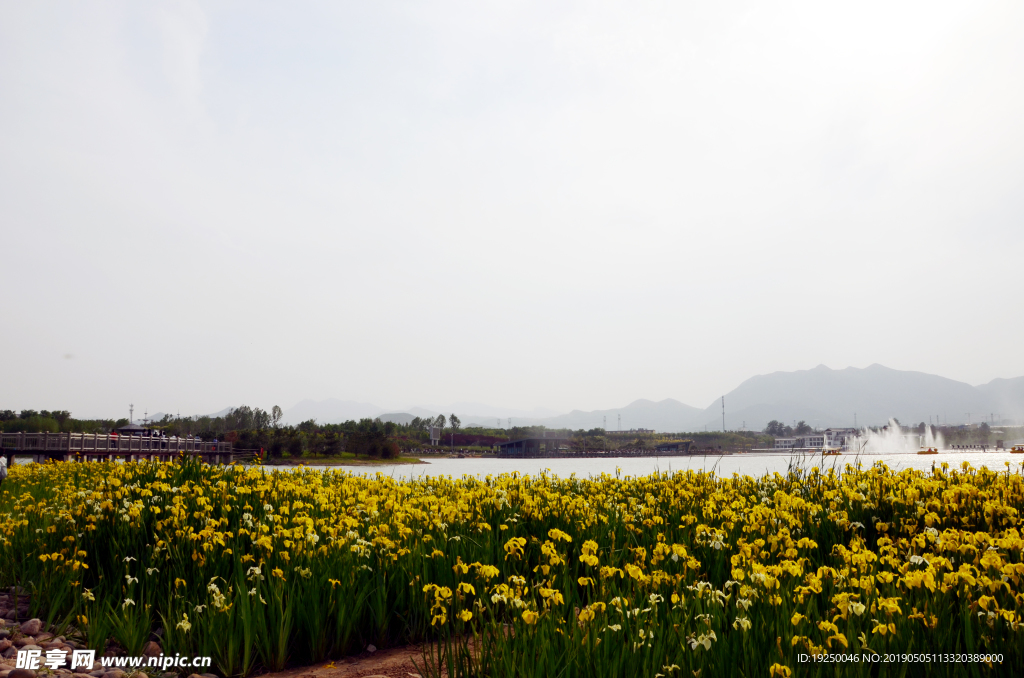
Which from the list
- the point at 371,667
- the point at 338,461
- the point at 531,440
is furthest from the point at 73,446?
the point at 531,440

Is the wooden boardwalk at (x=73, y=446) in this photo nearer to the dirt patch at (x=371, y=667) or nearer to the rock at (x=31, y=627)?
the rock at (x=31, y=627)

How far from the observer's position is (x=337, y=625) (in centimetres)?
528

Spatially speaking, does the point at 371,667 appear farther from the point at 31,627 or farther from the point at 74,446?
the point at 74,446

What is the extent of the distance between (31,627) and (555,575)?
17.8ft

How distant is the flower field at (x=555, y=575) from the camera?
3.58 m

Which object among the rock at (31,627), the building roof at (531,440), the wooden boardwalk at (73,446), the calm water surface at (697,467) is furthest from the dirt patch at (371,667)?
the building roof at (531,440)

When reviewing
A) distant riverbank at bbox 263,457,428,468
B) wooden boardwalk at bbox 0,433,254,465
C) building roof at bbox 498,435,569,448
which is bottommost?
building roof at bbox 498,435,569,448

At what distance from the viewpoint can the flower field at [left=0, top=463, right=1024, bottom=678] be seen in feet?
11.8

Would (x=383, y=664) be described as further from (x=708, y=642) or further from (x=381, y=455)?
(x=381, y=455)

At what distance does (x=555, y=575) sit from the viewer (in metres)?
4.96

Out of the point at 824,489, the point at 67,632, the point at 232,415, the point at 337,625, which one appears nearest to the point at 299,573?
the point at 337,625

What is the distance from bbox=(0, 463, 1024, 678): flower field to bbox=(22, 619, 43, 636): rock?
0.12 meters

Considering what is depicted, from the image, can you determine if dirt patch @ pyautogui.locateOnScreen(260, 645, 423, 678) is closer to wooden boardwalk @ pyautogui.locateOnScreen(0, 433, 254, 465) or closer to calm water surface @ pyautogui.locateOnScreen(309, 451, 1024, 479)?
calm water surface @ pyautogui.locateOnScreen(309, 451, 1024, 479)

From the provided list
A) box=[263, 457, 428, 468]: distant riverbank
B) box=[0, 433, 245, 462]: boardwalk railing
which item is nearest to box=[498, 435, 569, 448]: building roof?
box=[263, 457, 428, 468]: distant riverbank
